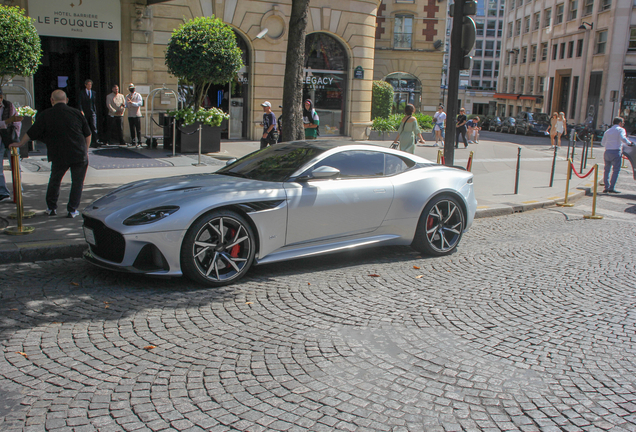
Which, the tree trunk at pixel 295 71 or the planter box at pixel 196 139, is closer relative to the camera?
the tree trunk at pixel 295 71

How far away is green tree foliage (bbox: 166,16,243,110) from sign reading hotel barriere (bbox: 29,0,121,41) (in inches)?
124

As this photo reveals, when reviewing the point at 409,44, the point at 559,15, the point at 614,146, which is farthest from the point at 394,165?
the point at 559,15

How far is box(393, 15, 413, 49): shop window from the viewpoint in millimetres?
41531

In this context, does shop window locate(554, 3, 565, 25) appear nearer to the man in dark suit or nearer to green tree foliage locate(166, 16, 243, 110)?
green tree foliage locate(166, 16, 243, 110)

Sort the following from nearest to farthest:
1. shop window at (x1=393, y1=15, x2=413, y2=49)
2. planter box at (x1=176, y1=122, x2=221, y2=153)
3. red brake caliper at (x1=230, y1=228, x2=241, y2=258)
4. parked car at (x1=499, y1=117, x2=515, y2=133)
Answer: red brake caliper at (x1=230, y1=228, x2=241, y2=258), planter box at (x1=176, y1=122, x2=221, y2=153), shop window at (x1=393, y1=15, x2=413, y2=49), parked car at (x1=499, y1=117, x2=515, y2=133)

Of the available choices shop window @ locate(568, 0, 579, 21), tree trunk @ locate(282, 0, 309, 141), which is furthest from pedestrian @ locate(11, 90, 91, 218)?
shop window @ locate(568, 0, 579, 21)

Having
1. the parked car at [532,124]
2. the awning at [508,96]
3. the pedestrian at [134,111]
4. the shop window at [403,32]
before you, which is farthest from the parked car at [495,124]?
the pedestrian at [134,111]

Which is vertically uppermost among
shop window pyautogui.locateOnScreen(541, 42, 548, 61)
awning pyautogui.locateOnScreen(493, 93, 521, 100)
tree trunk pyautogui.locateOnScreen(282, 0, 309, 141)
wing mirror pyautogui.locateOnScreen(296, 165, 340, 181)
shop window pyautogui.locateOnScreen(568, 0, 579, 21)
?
shop window pyautogui.locateOnScreen(568, 0, 579, 21)

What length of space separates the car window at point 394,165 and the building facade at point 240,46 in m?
10.8

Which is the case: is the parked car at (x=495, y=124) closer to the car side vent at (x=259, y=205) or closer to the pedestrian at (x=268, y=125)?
the pedestrian at (x=268, y=125)

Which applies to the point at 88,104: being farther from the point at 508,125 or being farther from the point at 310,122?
the point at 508,125

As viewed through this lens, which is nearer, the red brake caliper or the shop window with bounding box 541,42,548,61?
the red brake caliper

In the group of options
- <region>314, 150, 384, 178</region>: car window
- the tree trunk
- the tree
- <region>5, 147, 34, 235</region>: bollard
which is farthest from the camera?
the tree

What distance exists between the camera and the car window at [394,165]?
6883 mm
